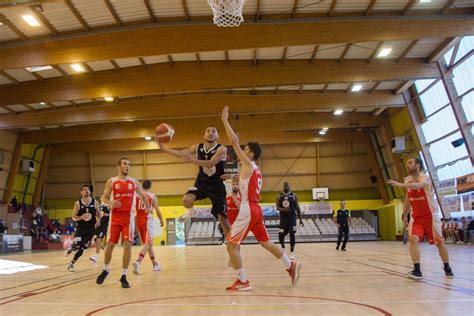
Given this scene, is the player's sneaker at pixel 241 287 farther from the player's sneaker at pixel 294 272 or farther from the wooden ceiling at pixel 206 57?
the wooden ceiling at pixel 206 57

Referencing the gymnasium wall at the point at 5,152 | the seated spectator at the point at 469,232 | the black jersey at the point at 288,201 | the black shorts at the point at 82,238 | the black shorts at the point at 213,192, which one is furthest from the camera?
the gymnasium wall at the point at 5,152

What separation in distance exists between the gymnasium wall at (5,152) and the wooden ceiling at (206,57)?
2.93 meters

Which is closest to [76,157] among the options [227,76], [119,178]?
[227,76]

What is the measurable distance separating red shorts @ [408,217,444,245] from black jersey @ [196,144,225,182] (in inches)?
140

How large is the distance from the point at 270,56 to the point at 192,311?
66.1ft

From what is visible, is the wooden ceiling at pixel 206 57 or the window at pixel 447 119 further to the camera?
the window at pixel 447 119

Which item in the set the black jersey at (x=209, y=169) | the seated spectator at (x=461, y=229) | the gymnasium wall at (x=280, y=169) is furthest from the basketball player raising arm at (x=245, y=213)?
the gymnasium wall at (x=280, y=169)

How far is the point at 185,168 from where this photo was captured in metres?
44.0

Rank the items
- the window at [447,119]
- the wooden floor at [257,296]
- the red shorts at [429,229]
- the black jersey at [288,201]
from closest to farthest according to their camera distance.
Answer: the wooden floor at [257,296] → the red shorts at [429,229] → the black jersey at [288,201] → the window at [447,119]

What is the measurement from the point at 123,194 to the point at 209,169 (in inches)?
61.0

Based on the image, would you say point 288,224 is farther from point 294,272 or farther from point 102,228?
point 294,272

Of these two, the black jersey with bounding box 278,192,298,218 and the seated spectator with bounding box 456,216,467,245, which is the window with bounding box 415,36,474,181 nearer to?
the seated spectator with bounding box 456,216,467,245

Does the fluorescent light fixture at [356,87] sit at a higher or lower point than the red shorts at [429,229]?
higher

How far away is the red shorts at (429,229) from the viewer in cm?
862
